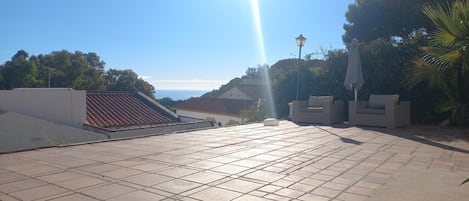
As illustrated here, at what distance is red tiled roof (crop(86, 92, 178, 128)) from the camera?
12.2 metres

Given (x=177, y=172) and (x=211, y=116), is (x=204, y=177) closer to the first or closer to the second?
(x=177, y=172)

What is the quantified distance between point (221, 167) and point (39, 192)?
1.76 meters

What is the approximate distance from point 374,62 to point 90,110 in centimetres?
969

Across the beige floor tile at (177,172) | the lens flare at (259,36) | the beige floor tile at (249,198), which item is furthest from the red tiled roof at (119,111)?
the beige floor tile at (249,198)

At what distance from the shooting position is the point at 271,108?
11984 mm

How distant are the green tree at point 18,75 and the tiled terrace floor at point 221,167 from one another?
76.9ft

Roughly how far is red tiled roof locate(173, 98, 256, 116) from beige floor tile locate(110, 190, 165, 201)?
66.4ft

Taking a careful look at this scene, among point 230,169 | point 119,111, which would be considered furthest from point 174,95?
point 230,169

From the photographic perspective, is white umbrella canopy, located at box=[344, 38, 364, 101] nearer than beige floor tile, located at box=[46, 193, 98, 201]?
No

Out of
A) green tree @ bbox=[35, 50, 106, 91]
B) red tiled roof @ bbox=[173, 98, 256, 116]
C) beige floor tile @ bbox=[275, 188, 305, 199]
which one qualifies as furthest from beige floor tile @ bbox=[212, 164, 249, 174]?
green tree @ bbox=[35, 50, 106, 91]

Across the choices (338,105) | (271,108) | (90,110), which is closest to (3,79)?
(90,110)

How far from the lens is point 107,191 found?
115 inches

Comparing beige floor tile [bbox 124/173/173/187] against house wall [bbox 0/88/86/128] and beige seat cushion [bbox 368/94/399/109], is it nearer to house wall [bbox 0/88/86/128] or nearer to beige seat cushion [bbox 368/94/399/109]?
beige seat cushion [bbox 368/94/399/109]

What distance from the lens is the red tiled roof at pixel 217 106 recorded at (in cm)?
2462
